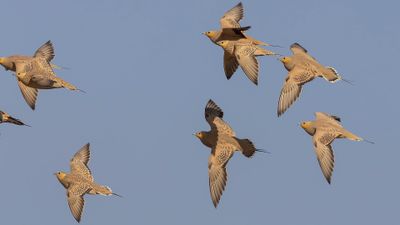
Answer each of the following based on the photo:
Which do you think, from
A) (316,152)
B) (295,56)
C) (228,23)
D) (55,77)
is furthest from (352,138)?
(55,77)

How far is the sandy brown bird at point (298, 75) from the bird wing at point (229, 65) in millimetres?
2185

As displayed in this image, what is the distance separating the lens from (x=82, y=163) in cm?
3959

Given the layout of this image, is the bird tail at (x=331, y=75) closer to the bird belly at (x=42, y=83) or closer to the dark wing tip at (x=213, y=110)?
the dark wing tip at (x=213, y=110)

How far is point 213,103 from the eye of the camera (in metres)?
38.3

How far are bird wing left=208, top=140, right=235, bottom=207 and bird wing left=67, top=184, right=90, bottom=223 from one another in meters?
3.92

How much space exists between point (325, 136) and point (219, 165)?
330 centimetres

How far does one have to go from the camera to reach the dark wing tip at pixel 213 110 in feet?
125

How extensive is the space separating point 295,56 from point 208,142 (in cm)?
405

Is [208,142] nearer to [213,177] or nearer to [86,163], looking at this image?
[213,177]

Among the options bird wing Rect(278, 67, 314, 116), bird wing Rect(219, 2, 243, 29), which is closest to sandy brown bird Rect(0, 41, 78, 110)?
bird wing Rect(219, 2, 243, 29)

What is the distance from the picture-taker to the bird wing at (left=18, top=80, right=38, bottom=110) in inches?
1513

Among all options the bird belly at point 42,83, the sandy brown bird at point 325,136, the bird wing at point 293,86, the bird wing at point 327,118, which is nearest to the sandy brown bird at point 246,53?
the bird wing at point 293,86

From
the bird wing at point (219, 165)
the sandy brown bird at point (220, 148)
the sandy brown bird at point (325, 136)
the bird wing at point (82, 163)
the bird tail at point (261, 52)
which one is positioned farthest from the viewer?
the bird wing at point (82, 163)

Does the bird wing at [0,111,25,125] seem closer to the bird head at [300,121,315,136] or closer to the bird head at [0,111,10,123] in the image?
the bird head at [0,111,10,123]
